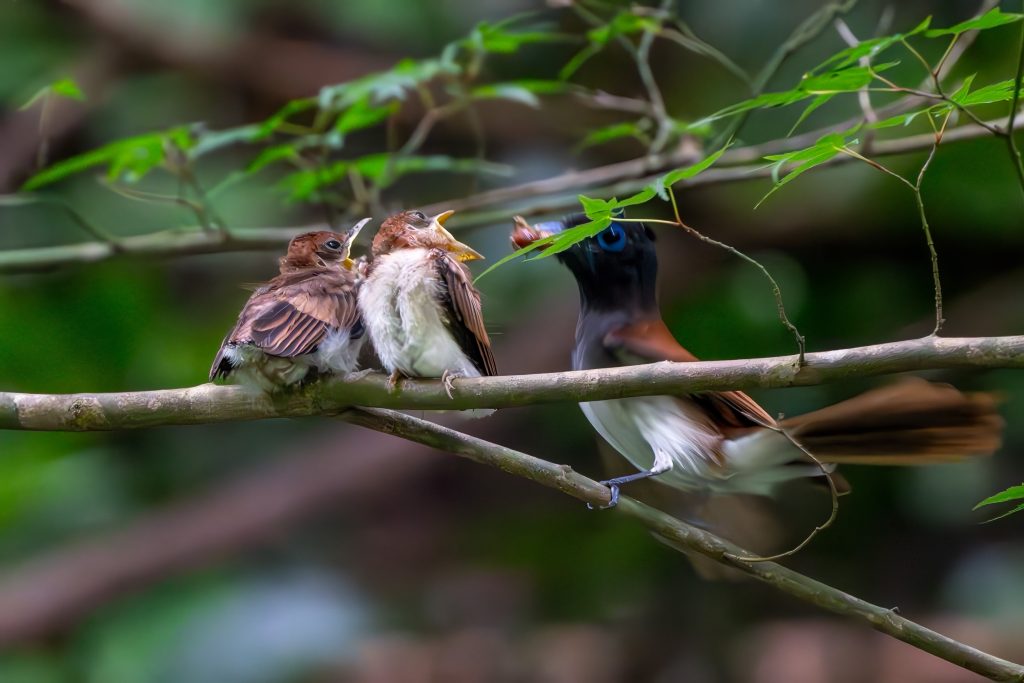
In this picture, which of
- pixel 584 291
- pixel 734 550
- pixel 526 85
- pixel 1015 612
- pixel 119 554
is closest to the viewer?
pixel 734 550

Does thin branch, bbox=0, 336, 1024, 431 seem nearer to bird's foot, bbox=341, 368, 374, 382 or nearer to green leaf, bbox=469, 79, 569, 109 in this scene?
bird's foot, bbox=341, 368, 374, 382

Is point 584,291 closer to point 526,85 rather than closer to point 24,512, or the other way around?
point 526,85

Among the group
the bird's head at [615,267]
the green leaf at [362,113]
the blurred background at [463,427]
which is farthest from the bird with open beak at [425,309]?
the blurred background at [463,427]

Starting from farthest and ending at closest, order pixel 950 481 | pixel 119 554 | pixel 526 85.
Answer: pixel 119 554 < pixel 950 481 < pixel 526 85

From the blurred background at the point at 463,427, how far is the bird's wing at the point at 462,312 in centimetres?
190

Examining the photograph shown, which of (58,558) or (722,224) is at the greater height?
(722,224)

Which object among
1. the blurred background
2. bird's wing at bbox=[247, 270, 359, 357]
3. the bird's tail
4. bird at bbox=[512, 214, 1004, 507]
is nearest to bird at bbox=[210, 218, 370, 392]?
bird's wing at bbox=[247, 270, 359, 357]

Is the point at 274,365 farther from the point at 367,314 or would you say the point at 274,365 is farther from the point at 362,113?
the point at 362,113

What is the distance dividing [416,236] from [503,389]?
634mm

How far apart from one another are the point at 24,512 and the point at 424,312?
3315mm

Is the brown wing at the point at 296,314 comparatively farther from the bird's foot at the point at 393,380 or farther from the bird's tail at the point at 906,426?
the bird's tail at the point at 906,426

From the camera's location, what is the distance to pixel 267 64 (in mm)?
4895

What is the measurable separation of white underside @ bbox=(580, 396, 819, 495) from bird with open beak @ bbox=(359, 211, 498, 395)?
0.89 ft

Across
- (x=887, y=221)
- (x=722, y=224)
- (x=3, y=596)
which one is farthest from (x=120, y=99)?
(x=887, y=221)
